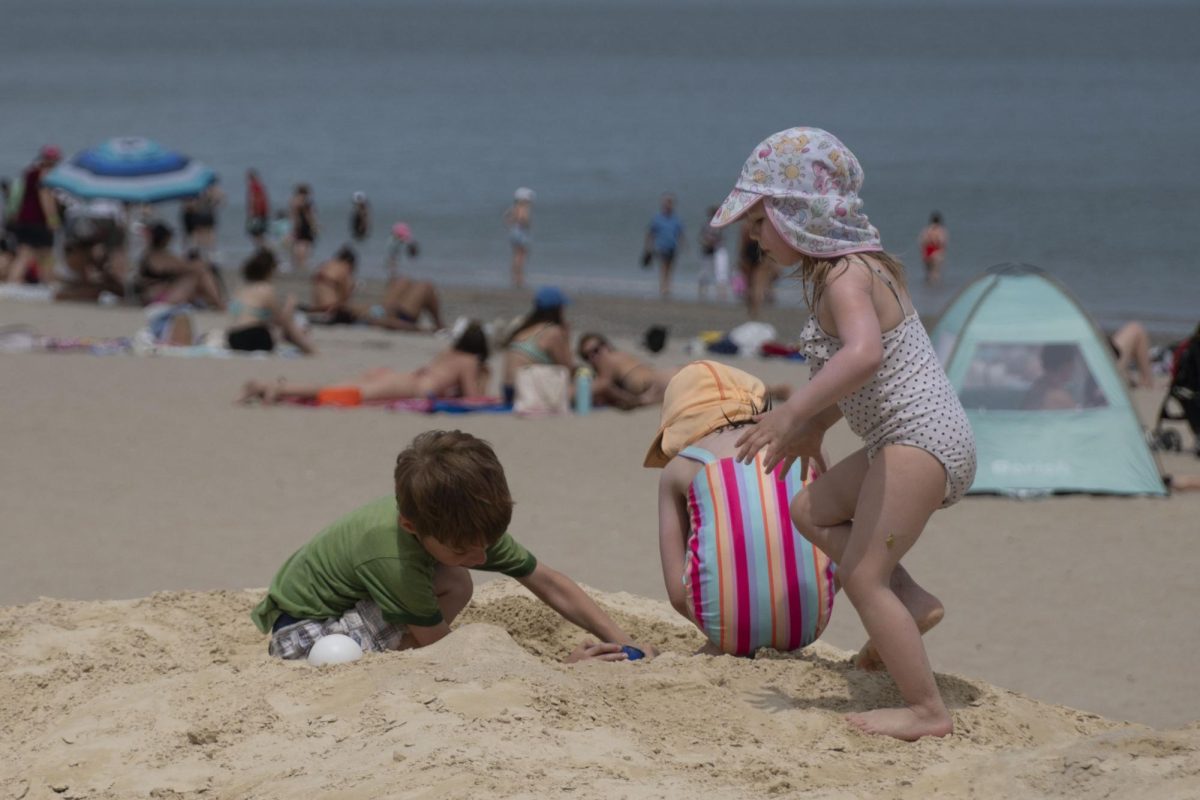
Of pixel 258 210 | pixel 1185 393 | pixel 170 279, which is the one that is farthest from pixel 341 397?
pixel 258 210

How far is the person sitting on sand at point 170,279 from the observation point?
1839 cm

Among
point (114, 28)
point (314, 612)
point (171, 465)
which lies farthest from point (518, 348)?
point (114, 28)

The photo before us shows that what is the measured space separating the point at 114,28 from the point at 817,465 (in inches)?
7439

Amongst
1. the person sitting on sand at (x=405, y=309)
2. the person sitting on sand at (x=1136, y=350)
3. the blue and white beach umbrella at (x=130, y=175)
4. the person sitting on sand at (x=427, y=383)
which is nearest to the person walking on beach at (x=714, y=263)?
the person sitting on sand at (x=405, y=309)

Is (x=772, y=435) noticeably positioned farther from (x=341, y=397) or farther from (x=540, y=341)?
(x=341, y=397)

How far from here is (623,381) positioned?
12078 millimetres

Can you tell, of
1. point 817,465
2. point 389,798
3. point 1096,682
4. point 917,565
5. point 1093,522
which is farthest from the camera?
point 1093,522

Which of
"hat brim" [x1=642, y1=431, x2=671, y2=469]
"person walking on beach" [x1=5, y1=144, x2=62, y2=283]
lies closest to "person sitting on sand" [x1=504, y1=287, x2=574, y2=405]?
"hat brim" [x1=642, y1=431, x2=671, y2=469]

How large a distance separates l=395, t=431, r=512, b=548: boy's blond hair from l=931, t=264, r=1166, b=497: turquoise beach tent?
225 inches

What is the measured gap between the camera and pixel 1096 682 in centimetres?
606

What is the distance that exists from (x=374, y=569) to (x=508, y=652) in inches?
19.8

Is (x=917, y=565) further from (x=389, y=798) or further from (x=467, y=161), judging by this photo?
(x=467, y=161)

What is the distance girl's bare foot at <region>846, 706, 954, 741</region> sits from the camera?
381 cm

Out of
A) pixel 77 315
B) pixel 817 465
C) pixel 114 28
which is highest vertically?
pixel 114 28
